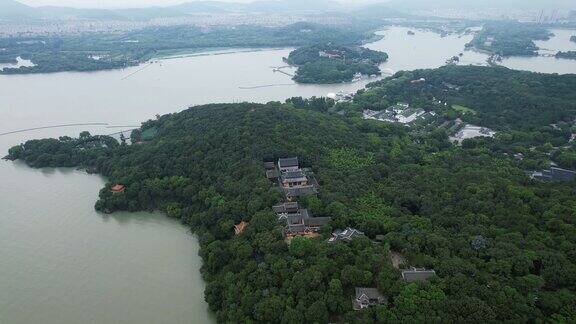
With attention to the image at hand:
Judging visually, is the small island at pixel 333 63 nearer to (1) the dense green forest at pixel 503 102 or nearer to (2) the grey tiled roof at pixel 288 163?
(1) the dense green forest at pixel 503 102

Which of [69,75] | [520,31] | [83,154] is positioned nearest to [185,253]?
[83,154]

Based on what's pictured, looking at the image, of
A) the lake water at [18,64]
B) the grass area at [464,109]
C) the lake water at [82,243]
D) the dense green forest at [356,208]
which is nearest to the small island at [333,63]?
the lake water at [82,243]

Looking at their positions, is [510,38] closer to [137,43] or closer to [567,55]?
[567,55]

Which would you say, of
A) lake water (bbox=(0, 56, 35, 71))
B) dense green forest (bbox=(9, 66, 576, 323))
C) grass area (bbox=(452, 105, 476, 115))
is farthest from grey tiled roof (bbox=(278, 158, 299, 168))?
lake water (bbox=(0, 56, 35, 71))

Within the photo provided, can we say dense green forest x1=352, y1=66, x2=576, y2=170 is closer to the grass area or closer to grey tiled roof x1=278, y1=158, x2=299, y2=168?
the grass area

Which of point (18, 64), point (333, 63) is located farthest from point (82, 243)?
point (18, 64)

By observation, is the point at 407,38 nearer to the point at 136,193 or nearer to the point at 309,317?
the point at 136,193
